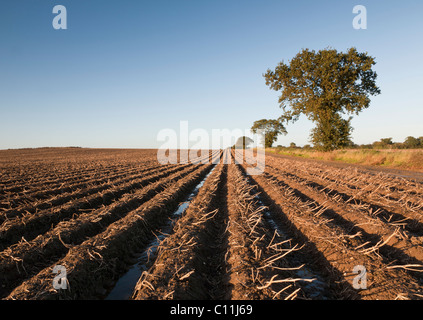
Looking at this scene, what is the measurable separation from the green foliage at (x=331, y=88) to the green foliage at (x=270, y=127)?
39683mm

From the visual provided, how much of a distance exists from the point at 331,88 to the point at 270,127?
50802 mm

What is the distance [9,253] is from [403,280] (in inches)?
252

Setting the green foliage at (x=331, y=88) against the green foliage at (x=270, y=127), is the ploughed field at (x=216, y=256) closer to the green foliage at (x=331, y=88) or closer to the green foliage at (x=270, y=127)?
the green foliage at (x=331, y=88)

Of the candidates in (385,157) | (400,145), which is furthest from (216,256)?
(400,145)

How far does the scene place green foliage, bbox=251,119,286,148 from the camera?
7012 cm

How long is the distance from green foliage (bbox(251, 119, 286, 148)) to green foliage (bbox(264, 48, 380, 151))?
39.7 metres

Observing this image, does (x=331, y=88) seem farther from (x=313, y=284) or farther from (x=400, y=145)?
(x=313, y=284)

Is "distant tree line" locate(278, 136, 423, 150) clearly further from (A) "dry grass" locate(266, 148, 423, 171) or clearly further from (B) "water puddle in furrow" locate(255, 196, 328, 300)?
(B) "water puddle in furrow" locate(255, 196, 328, 300)

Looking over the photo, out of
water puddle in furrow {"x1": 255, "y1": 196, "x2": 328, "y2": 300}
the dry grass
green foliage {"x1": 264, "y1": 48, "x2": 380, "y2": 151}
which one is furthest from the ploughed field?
green foliage {"x1": 264, "y1": 48, "x2": 380, "y2": 151}

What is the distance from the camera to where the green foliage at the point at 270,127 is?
230 ft

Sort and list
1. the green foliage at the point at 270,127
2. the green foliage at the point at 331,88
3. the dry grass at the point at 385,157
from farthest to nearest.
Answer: the green foliage at the point at 270,127
the green foliage at the point at 331,88
the dry grass at the point at 385,157

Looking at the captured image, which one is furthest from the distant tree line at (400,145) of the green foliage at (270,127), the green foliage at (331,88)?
the green foliage at (270,127)

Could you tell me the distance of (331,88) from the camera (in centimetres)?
2552
